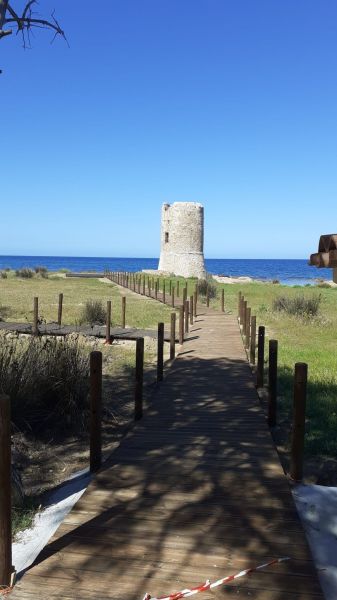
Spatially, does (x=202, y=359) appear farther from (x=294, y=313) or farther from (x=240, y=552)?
(x=294, y=313)

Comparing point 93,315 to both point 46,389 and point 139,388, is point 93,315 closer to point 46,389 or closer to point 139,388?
point 46,389

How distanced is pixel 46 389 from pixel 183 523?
3365 mm

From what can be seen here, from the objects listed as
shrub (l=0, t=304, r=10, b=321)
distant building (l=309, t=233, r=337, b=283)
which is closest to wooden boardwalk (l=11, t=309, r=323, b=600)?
distant building (l=309, t=233, r=337, b=283)

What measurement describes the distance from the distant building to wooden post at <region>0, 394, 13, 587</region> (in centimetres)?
260

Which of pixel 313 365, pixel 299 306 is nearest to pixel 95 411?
pixel 313 365

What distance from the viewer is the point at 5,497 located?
9.55 ft

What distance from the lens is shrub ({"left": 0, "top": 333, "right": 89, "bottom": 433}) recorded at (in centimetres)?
603

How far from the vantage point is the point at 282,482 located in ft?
13.7

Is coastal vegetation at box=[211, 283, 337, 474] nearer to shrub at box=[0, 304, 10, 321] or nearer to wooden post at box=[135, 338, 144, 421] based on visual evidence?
wooden post at box=[135, 338, 144, 421]

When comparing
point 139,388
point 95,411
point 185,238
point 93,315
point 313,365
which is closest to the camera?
point 95,411

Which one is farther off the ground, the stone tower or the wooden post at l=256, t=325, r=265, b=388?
the stone tower

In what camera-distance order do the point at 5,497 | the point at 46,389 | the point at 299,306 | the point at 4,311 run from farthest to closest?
the point at 299,306, the point at 4,311, the point at 46,389, the point at 5,497

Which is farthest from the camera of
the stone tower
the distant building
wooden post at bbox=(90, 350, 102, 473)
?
the stone tower

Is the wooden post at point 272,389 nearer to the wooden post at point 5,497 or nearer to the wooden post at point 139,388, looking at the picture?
the wooden post at point 139,388
